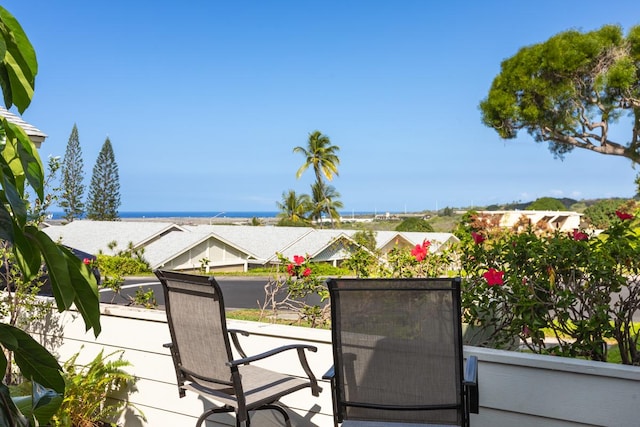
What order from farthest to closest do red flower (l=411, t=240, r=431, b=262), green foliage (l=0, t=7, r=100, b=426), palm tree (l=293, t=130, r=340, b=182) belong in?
palm tree (l=293, t=130, r=340, b=182) < red flower (l=411, t=240, r=431, b=262) < green foliage (l=0, t=7, r=100, b=426)

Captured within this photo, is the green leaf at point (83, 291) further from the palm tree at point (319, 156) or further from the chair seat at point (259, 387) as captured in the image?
the palm tree at point (319, 156)

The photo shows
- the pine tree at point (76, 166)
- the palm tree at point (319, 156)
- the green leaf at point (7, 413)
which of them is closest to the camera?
the green leaf at point (7, 413)

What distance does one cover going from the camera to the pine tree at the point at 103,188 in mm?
36281

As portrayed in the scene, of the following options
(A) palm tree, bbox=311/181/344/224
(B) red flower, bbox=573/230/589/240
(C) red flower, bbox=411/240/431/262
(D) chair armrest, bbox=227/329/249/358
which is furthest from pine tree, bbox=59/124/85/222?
(B) red flower, bbox=573/230/589/240

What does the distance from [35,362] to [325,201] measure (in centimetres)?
4026

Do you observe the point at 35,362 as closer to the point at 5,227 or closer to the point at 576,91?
the point at 5,227

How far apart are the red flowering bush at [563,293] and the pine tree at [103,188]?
3646 cm

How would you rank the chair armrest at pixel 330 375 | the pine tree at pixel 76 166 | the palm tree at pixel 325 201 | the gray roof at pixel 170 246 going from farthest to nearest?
the palm tree at pixel 325 201 → the pine tree at pixel 76 166 → the gray roof at pixel 170 246 → the chair armrest at pixel 330 375

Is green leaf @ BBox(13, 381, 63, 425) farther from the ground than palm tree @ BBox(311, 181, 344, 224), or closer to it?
closer to it

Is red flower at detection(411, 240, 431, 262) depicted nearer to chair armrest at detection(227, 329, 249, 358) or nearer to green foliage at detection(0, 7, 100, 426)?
chair armrest at detection(227, 329, 249, 358)

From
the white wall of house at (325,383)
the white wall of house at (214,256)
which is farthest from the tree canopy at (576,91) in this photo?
the white wall of house at (325,383)

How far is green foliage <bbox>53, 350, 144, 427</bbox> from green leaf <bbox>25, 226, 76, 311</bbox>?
2752 millimetres

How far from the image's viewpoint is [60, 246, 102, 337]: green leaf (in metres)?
Result: 0.80

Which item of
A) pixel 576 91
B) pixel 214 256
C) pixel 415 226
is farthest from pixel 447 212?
pixel 576 91
